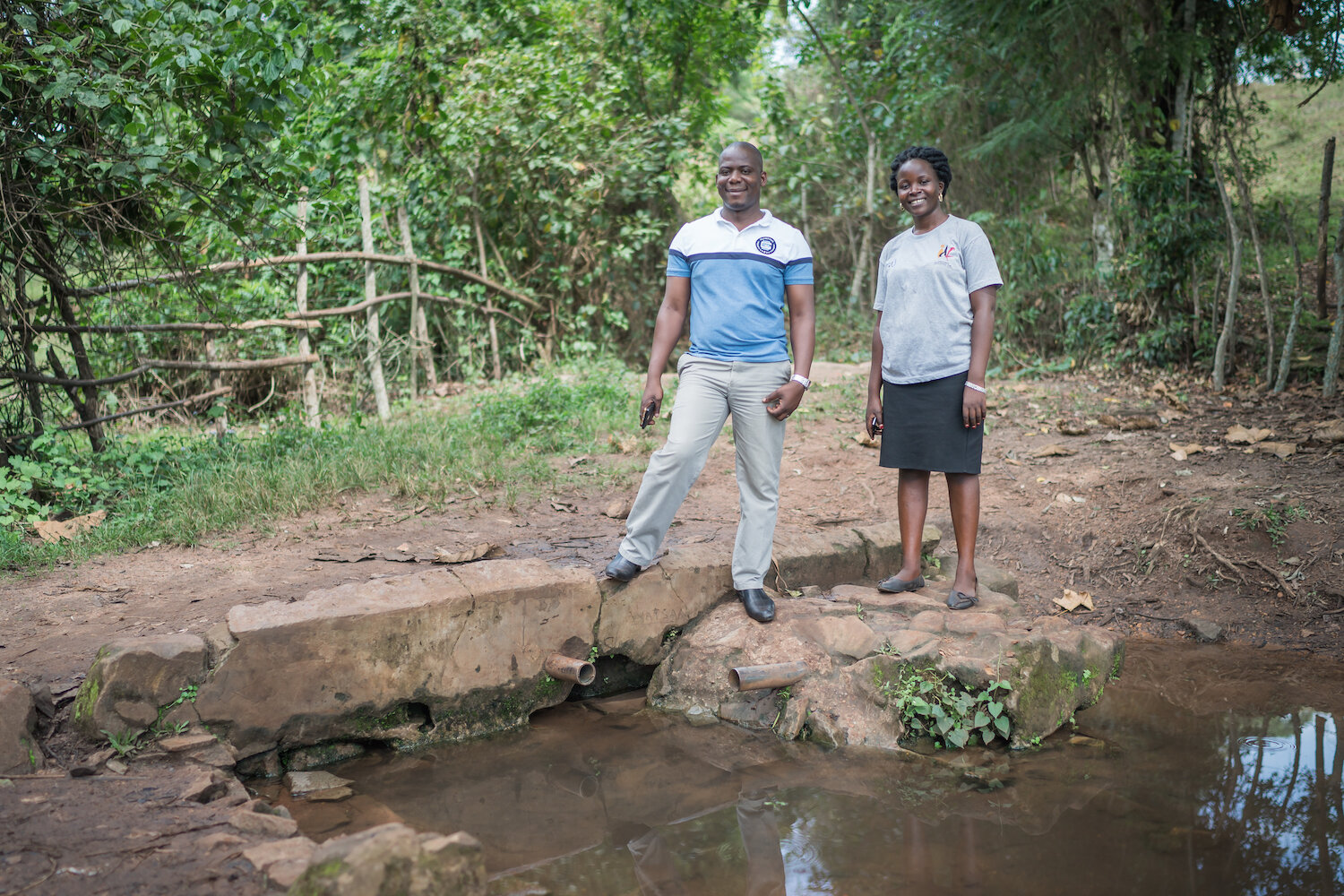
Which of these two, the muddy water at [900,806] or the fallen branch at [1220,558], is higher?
the fallen branch at [1220,558]

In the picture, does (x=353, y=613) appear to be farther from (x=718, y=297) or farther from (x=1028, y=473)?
(x=1028, y=473)

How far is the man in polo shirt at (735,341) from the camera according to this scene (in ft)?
10.7

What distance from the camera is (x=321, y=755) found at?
312 cm

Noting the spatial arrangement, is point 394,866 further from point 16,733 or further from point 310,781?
point 16,733

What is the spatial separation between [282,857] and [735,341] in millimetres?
2117

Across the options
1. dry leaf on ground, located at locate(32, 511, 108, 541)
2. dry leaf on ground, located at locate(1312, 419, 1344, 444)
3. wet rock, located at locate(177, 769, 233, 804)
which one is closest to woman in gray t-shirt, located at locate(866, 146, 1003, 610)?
wet rock, located at locate(177, 769, 233, 804)

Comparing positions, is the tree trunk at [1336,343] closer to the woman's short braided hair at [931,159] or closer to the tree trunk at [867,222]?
the woman's short braided hair at [931,159]

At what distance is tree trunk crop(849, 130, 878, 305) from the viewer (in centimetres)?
1093

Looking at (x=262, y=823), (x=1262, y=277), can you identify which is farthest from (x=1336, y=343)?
(x=262, y=823)

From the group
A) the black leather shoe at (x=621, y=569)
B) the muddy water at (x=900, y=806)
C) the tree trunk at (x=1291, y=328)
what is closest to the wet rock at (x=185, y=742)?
the muddy water at (x=900, y=806)

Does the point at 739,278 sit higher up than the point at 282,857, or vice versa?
the point at 739,278

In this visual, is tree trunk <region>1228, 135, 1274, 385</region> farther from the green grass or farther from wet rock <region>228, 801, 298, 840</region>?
wet rock <region>228, 801, 298, 840</region>

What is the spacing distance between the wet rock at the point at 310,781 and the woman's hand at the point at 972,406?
253 centimetres

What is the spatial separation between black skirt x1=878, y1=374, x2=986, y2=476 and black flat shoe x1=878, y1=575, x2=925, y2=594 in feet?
1.78
